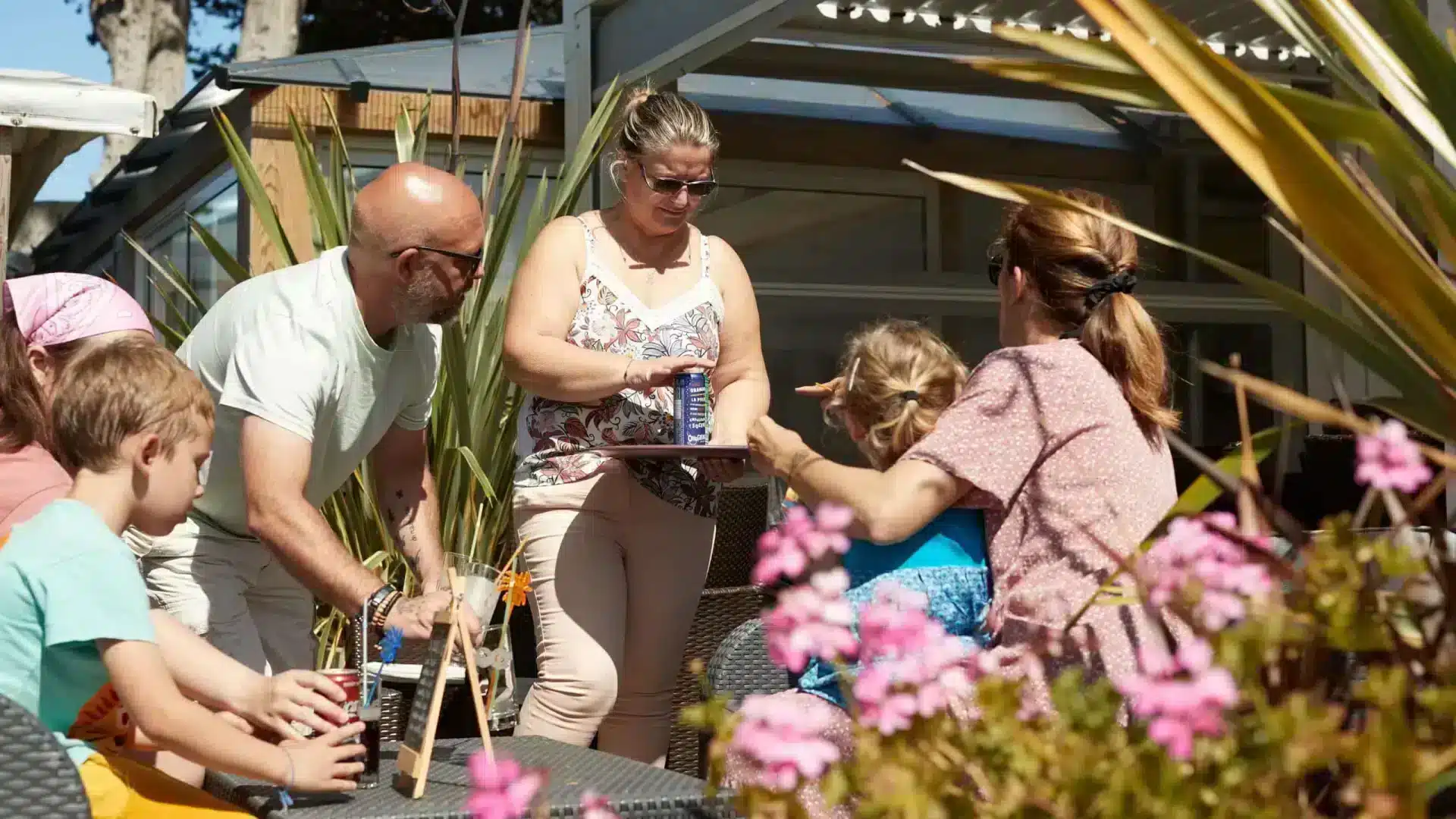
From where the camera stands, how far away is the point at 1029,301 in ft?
8.00

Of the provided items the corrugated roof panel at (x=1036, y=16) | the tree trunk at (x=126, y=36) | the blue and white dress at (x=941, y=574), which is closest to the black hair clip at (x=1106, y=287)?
the blue and white dress at (x=941, y=574)

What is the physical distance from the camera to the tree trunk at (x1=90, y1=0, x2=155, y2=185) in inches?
484

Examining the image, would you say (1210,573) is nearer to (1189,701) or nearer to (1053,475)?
(1189,701)

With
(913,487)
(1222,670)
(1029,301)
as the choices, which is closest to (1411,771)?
(1222,670)

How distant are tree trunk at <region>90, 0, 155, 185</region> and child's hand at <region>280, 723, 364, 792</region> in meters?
11.4

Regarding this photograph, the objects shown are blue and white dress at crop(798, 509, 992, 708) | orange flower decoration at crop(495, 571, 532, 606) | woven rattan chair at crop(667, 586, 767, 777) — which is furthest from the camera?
woven rattan chair at crop(667, 586, 767, 777)

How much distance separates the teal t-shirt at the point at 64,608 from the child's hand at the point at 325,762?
0.23m

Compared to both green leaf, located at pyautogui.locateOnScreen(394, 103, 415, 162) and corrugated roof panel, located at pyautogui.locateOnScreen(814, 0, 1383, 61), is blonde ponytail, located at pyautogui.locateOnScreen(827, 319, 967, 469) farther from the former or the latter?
corrugated roof panel, located at pyautogui.locateOnScreen(814, 0, 1383, 61)

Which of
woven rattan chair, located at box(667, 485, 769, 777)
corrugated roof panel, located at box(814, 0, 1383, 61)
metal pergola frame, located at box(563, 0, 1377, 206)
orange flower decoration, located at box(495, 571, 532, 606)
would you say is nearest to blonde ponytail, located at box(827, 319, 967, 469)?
woven rattan chair, located at box(667, 485, 769, 777)

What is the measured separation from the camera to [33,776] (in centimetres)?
162

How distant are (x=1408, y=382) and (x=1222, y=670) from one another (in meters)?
0.55

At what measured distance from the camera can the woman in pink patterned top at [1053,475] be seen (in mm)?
2166

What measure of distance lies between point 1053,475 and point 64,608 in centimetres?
131

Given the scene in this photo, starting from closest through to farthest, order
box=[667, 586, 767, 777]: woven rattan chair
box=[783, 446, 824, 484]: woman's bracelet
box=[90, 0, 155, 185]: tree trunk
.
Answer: box=[783, 446, 824, 484]: woman's bracelet → box=[667, 586, 767, 777]: woven rattan chair → box=[90, 0, 155, 185]: tree trunk
